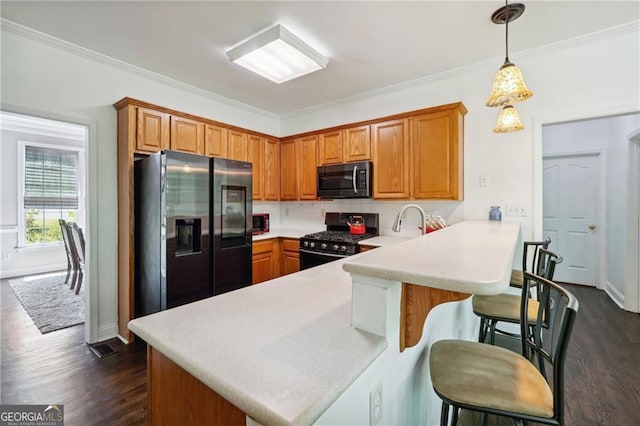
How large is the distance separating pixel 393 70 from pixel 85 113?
9.99 feet

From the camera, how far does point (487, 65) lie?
2.84m

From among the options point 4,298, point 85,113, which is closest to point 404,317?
point 85,113

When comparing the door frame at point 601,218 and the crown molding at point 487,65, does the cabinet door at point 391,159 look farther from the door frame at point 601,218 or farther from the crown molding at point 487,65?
the door frame at point 601,218

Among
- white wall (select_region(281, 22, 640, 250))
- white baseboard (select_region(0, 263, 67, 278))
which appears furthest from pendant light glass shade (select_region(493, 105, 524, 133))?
white baseboard (select_region(0, 263, 67, 278))

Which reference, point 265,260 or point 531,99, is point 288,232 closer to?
point 265,260

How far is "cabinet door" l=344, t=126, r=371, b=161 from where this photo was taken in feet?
11.1

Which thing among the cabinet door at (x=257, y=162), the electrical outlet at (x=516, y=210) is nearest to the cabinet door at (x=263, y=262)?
the cabinet door at (x=257, y=162)

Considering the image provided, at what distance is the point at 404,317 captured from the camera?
2.83ft

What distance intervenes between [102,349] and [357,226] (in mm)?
2851

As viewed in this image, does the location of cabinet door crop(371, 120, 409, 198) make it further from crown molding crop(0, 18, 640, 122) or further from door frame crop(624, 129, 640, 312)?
door frame crop(624, 129, 640, 312)

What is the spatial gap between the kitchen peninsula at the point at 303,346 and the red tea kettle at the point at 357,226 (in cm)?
247

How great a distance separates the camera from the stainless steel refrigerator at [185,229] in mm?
2418

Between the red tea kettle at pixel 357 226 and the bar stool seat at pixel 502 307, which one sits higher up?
the red tea kettle at pixel 357 226

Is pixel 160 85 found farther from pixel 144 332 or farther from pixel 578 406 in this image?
pixel 578 406
